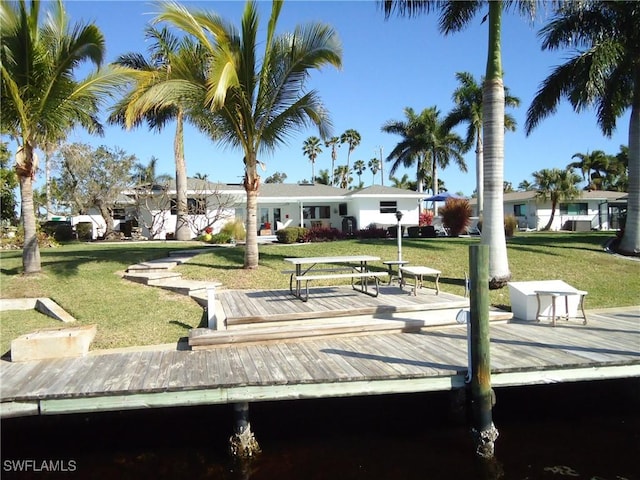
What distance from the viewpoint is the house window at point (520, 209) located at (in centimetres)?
3844

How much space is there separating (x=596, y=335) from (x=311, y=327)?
4414 millimetres

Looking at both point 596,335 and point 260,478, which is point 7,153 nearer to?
point 260,478

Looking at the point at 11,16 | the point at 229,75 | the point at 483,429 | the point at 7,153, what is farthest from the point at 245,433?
the point at 7,153

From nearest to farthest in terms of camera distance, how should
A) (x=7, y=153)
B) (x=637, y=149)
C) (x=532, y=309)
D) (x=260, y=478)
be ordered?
(x=260, y=478), (x=532, y=309), (x=637, y=149), (x=7, y=153)

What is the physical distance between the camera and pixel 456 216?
21.9 metres

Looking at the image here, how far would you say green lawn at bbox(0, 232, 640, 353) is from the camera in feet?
27.8

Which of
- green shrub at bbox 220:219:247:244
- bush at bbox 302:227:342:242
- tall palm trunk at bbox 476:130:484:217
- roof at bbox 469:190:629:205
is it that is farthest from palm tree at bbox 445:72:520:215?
green shrub at bbox 220:219:247:244

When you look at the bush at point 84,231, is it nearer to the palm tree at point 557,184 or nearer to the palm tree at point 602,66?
the palm tree at point 602,66

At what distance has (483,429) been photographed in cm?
536

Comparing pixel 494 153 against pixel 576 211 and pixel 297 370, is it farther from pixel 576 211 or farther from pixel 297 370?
pixel 576 211

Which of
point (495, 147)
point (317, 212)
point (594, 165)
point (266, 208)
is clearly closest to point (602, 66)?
point (495, 147)

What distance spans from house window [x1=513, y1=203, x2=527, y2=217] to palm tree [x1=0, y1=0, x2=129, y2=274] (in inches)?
1370

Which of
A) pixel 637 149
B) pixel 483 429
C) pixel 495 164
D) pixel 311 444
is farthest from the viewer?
pixel 637 149

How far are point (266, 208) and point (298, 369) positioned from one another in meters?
25.6
